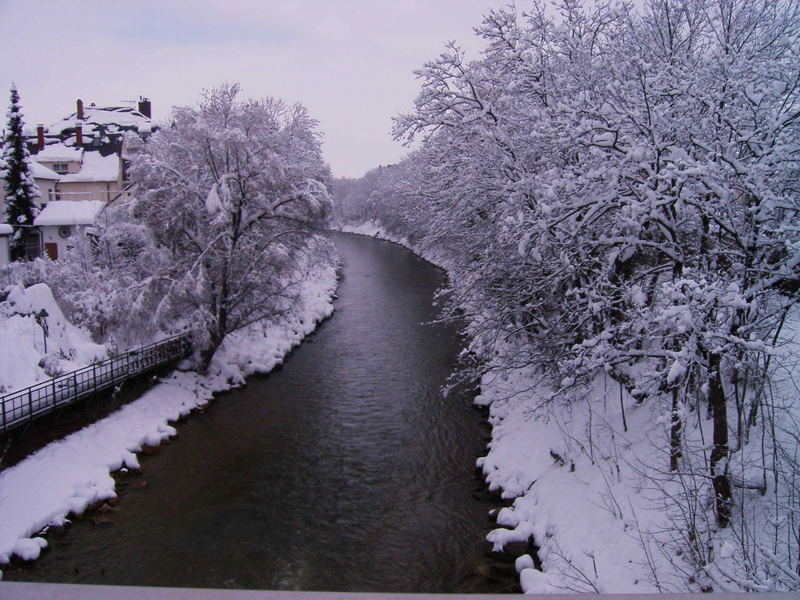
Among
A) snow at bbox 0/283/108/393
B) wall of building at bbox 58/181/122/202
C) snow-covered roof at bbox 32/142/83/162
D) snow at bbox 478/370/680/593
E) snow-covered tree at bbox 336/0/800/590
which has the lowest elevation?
snow at bbox 478/370/680/593

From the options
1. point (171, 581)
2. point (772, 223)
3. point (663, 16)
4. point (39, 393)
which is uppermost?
point (663, 16)

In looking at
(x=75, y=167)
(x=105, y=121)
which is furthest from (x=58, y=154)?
(x=105, y=121)

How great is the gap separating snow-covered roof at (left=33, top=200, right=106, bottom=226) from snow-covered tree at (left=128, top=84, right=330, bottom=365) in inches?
557

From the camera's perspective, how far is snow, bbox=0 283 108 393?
15133mm

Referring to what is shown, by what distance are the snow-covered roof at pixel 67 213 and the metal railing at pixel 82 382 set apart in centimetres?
1693

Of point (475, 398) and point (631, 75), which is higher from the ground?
point (631, 75)

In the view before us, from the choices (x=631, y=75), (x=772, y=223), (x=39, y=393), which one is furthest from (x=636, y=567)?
(x=39, y=393)

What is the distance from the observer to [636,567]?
798 centimetres

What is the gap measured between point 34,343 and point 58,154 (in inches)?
1134

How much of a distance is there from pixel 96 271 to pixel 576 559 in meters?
19.4

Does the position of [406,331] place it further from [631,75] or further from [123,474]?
[631,75]

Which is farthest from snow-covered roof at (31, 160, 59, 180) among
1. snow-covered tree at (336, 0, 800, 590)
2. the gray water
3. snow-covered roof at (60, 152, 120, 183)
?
snow-covered tree at (336, 0, 800, 590)

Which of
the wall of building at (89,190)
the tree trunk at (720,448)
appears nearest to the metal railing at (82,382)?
the tree trunk at (720,448)

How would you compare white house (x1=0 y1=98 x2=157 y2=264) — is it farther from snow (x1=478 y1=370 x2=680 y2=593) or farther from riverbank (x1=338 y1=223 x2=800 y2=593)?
riverbank (x1=338 y1=223 x2=800 y2=593)
